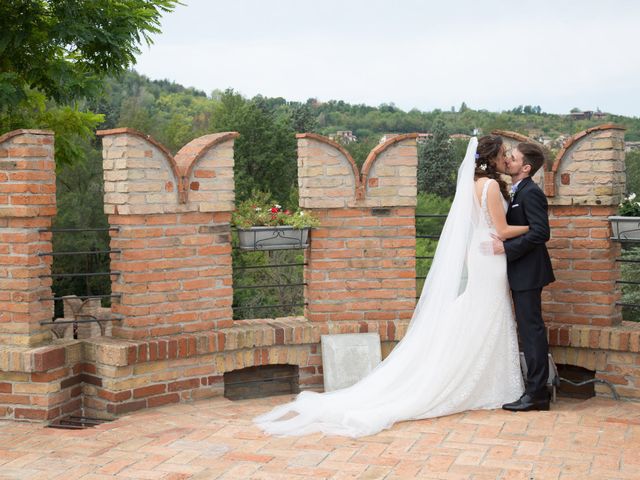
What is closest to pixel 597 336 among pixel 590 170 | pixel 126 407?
pixel 590 170

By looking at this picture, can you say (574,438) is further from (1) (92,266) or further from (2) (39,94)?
(1) (92,266)

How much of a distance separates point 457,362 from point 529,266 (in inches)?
33.4

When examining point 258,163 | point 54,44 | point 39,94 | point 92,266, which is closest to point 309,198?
point 54,44

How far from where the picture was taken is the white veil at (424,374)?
5.10 m

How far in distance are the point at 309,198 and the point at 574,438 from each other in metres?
2.59

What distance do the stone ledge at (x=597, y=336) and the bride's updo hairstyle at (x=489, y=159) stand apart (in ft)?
3.88

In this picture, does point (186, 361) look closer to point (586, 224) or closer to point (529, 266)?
point (529, 266)

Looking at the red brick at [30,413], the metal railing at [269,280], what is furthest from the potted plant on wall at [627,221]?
the metal railing at [269,280]

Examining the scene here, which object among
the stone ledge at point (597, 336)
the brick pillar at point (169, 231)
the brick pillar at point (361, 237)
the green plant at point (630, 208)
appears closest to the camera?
the brick pillar at point (169, 231)

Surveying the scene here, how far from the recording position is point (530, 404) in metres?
5.44

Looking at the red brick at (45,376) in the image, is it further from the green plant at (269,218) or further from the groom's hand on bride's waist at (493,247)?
the groom's hand on bride's waist at (493,247)

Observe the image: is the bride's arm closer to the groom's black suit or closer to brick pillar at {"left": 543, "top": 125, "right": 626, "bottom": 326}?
the groom's black suit

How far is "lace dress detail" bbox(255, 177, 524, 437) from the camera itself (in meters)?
5.34

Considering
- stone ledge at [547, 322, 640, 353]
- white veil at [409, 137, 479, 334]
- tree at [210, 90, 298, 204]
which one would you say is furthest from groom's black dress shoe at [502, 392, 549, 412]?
tree at [210, 90, 298, 204]
